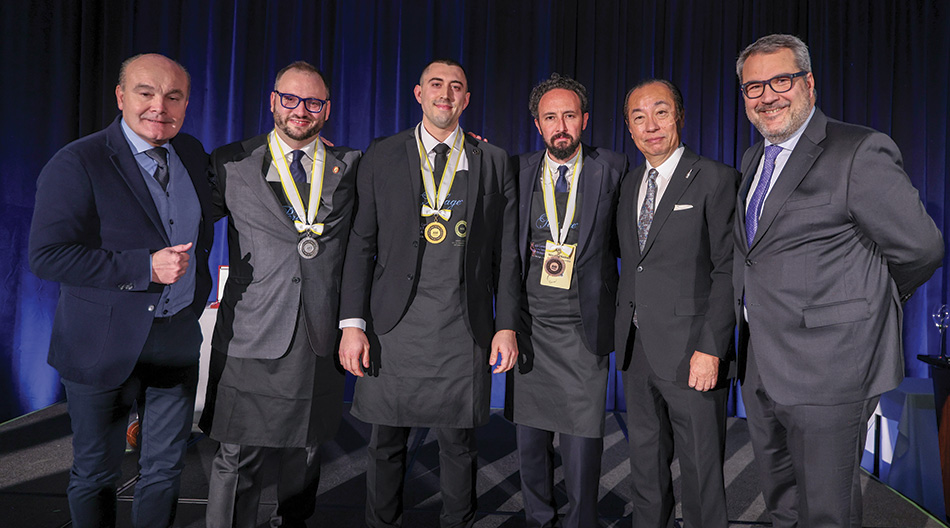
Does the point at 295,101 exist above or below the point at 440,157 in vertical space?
above

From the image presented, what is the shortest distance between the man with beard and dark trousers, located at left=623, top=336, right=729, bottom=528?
1.21m

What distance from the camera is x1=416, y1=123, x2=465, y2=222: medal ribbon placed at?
7.02ft

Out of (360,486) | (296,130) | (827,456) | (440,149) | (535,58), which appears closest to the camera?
(827,456)

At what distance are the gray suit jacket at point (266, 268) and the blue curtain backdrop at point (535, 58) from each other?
3124 millimetres

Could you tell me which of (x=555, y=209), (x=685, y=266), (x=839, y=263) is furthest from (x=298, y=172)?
(x=839, y=263)

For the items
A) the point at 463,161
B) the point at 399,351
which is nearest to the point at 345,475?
the point at 399,351

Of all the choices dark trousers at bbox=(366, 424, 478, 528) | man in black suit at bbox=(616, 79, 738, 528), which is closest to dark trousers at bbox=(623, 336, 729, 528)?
man in black suit at bbox=(616, 79, 738, 528)

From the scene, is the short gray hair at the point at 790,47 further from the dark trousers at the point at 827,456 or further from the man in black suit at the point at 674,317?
the dark trousers at the point at 827,456

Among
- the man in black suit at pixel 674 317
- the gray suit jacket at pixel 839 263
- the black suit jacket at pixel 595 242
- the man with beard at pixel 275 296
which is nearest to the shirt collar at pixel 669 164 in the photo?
the man in black suit at pixel 674 317

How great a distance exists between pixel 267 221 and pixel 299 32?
3720mm

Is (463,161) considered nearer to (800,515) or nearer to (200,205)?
(200,205)

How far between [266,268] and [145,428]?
2.31 ft

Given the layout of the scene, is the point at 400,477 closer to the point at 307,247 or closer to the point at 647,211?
the point at 307,247

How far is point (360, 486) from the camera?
118 inches
